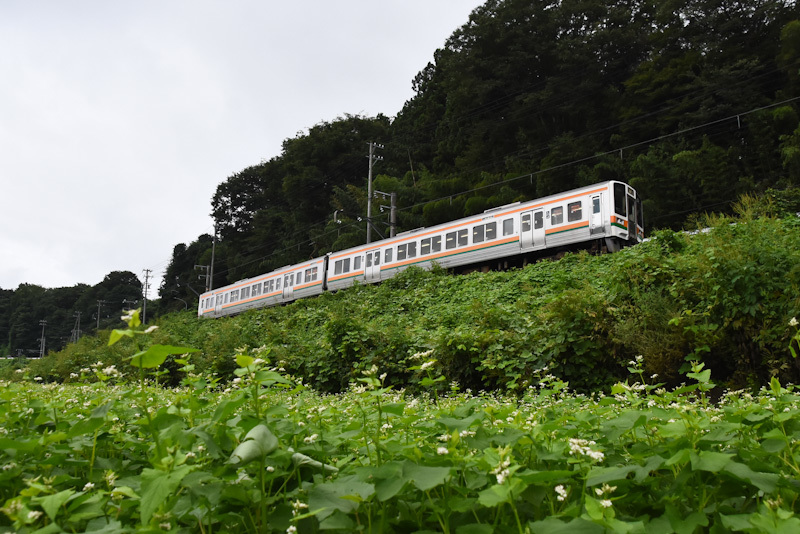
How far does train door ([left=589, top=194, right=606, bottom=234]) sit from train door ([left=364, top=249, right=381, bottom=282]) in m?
8.74

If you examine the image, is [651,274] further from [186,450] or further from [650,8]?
[650,8]

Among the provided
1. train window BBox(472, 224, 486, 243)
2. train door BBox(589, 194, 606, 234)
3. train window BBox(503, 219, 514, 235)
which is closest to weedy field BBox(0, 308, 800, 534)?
train door BBox(589, 194, 606, 234)

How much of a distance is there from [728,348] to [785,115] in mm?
18280

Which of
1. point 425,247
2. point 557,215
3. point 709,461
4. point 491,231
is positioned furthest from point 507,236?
point 709,461

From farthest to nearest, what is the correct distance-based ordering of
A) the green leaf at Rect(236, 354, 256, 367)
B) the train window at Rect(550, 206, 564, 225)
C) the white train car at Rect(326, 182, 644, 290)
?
the train window at Rect(550, 206, 564, 225) < the white train car at Rect(326, 182, 644, 290) < the green leaf at Rect(236, 354, 256, 367)

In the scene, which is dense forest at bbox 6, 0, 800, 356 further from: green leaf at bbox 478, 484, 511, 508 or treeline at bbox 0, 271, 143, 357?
treeline at bbox 0, 271, 143, 357

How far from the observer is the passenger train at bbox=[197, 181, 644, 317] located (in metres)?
15.2

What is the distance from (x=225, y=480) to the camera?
60.9 inches

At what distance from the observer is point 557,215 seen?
15.7 m

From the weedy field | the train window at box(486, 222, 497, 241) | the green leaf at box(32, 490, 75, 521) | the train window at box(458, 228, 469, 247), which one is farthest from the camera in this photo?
the train window at box(458, 228, 469, 247)

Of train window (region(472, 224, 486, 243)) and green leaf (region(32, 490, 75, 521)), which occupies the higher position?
train window (region(472, 224, 486, 243))

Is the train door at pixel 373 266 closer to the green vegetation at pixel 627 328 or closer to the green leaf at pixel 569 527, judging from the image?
the green vegetation at pixel 627 328

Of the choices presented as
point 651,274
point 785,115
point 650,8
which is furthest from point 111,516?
point 650,8

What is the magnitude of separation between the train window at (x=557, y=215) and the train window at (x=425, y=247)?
4.88 m
